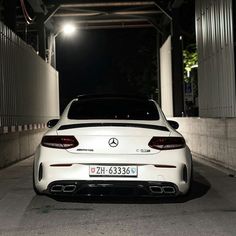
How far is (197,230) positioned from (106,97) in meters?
2.91

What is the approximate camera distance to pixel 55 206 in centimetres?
761

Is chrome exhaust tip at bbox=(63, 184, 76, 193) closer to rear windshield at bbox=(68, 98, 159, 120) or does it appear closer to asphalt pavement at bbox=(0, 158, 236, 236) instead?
asphalt pavement at bbox=(0, 158, 236, 236)

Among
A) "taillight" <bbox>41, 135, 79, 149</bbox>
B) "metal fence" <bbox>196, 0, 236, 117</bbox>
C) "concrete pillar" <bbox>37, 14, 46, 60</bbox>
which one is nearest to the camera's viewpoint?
"taillight" <bbox>41, 135, 79, 149</bbox>

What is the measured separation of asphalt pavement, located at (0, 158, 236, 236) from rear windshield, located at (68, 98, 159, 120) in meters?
1.19

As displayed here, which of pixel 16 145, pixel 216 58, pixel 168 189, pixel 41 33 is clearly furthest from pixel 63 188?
pixel 41 33

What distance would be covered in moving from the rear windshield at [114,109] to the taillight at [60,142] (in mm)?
601

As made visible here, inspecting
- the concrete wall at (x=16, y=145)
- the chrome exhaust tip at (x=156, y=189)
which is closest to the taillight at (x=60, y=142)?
the chrome exhaust tip at (x=156, y=189)

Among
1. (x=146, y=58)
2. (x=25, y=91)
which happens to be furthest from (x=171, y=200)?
(x=146, y=58)

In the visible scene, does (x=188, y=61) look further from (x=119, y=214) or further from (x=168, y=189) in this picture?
(x=119, y=214)

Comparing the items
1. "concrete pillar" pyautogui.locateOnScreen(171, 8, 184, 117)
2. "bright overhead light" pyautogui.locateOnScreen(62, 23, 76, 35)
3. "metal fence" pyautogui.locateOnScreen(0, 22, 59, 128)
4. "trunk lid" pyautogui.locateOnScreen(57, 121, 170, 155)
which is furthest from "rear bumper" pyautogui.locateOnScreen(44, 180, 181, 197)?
"bright overhead light" pyautogui.locateOnScreen(62, 23, 76, 35)

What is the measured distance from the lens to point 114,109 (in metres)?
8.17

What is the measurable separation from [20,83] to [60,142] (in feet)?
32.8

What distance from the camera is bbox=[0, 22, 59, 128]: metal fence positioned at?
14.0m

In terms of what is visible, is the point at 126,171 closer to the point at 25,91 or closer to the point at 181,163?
the point at 181,163
